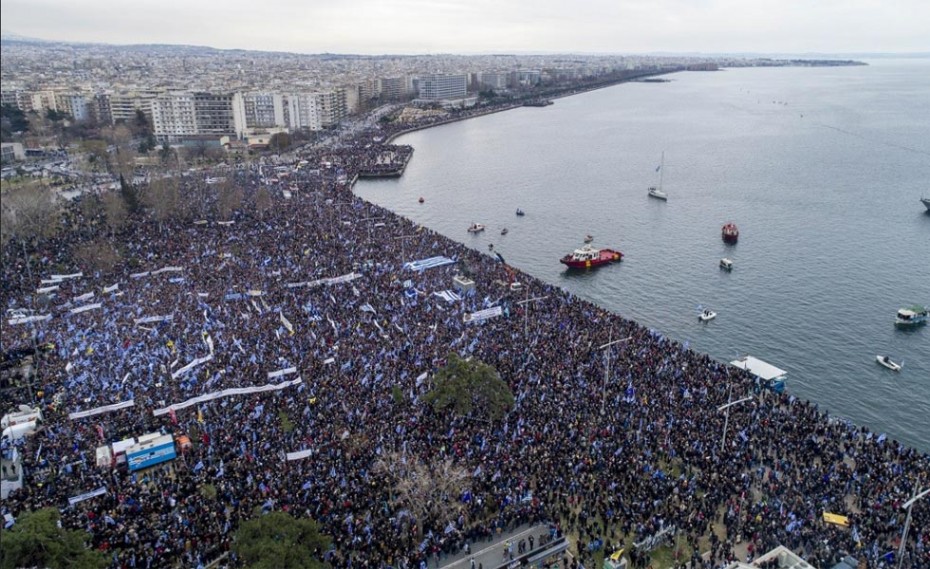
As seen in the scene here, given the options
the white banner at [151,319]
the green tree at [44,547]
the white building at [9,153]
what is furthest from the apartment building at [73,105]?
the green tree at [44,547]

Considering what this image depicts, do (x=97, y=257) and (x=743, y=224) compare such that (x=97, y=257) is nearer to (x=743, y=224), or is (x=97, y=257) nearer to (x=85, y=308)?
(x=85, y=308)

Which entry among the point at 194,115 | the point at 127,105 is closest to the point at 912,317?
the point at 194,115

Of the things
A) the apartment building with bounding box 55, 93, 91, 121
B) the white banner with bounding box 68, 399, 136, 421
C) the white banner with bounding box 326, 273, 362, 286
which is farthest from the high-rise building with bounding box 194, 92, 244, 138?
the white banner with bounding box 68, 399, 136, 421

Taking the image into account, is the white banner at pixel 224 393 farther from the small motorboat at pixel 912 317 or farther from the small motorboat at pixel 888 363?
the small motorboat at pixel 912 317

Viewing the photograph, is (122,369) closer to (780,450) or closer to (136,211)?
(780,450)

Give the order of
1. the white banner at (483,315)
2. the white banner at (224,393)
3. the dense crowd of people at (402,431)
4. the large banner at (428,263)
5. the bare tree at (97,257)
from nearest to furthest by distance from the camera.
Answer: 1. the dense crowd of people at (402,431)
2. the white banner at (224,393)
3. the white banner at (483,315)
4. the bare tree at (97,257)
5. the large banner at (428,263)

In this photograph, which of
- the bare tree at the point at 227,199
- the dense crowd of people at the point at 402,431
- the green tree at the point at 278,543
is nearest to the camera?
the green tree at the point at 278,543
